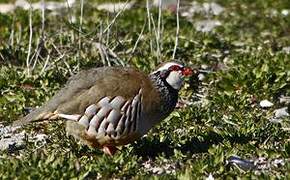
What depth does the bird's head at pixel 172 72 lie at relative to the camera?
7.41 m

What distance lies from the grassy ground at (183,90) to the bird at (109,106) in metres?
0.24

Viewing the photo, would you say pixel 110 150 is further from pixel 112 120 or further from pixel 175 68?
pixel 175 68

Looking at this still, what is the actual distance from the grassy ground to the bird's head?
620mm

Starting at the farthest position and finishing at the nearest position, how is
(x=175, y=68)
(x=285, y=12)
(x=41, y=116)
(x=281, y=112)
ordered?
(x=285, y=12) < (x=281, y=112) < (x=175, y=68) < (x=41, y=116)

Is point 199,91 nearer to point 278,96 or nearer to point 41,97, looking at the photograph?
point 278,96

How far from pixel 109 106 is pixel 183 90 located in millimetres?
3208

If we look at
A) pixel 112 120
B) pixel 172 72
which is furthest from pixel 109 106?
pixel 172 72

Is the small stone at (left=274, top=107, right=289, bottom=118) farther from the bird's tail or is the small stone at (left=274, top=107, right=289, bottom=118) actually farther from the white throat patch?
the bird's tail

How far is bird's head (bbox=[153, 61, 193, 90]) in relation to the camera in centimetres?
741

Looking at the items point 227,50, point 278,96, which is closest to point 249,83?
point 278,96

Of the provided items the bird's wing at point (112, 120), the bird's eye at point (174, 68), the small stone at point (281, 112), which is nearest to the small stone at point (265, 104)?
the small stone at point (281, 112)

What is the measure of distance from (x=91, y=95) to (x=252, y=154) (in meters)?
1.61

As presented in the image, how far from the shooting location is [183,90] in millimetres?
10250

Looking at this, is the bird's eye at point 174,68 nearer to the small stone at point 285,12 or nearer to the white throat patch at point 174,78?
the white throat patch at point 174,78
